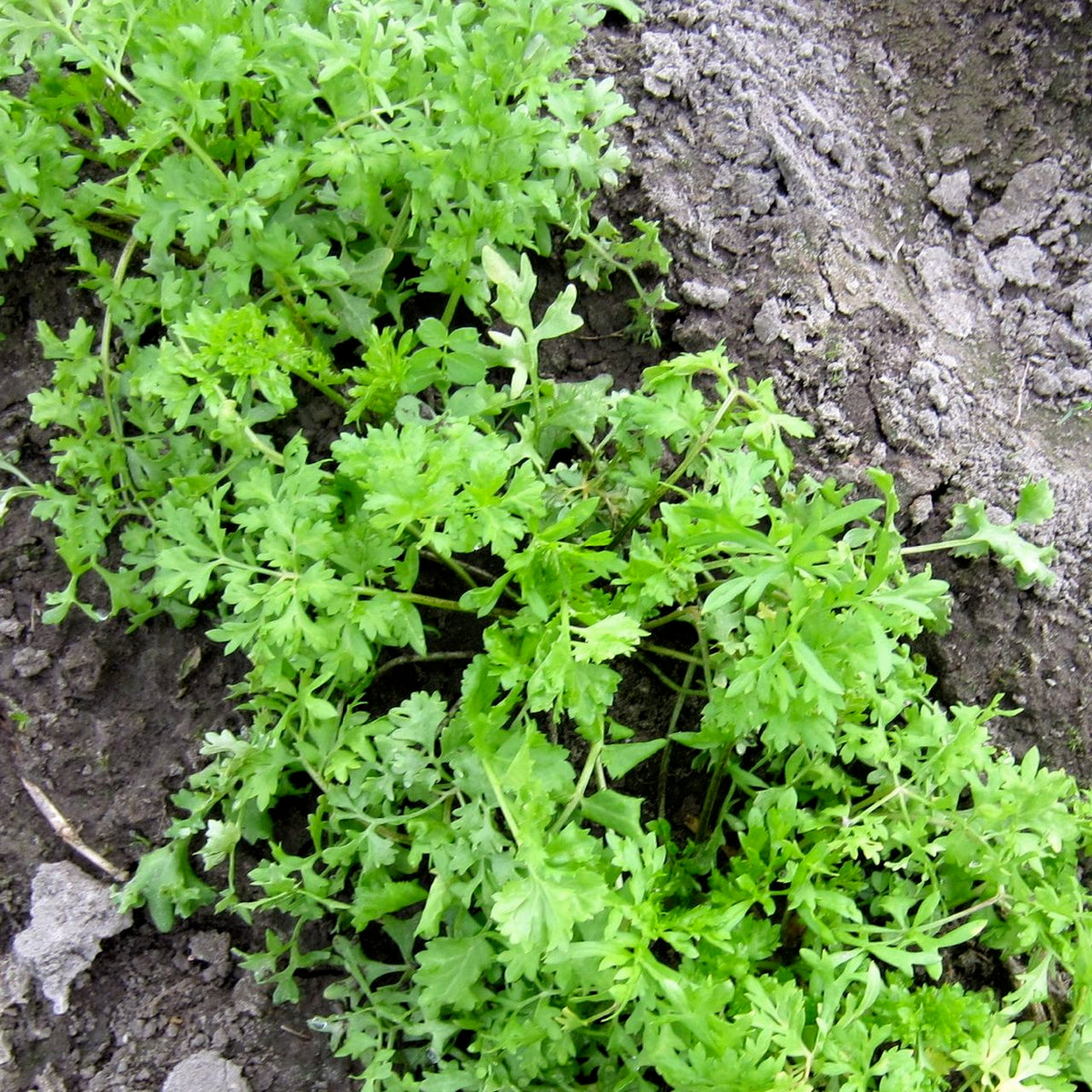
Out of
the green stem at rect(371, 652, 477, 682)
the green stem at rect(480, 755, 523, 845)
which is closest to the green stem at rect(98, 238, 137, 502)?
the green stem at rect(371, 652, 477, 682)

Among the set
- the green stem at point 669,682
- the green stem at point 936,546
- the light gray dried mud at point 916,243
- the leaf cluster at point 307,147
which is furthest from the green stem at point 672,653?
the leaf cluster at point 307,147

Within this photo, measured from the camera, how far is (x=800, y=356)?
255cm

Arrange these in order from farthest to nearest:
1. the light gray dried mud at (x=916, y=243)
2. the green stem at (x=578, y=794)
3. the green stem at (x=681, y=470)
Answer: the light gray dried mud at (x=916, y=243), the green stem at (x=681, y=470), the green stem at (x=578, y=794)

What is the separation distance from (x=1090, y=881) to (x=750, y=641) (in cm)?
128

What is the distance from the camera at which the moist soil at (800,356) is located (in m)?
2.30

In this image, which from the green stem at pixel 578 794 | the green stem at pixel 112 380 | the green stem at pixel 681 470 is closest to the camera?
the green stem at pixel 578 794

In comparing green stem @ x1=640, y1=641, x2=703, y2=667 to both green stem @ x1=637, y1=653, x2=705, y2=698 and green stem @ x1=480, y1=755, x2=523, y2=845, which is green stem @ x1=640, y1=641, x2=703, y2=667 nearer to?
green stem @ x1=637, y1=653, x2=705, y2=698

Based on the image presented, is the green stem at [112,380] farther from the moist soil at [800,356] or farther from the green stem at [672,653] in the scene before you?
the green stem at [672,653]

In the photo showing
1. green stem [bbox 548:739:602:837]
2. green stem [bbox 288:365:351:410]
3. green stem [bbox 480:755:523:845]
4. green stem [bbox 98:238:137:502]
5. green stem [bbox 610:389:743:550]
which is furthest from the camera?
green stem [bbox 98:238:137:502]

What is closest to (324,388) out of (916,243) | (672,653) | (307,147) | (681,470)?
(307,147)

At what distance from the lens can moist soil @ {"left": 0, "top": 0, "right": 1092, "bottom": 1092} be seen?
230 centimetres

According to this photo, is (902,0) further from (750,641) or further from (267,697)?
(267,697)

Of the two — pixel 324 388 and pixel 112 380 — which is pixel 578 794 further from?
pixel 112 380

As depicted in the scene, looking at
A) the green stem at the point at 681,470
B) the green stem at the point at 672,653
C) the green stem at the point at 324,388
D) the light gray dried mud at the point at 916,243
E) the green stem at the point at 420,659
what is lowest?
the green stem at the point at 420,659
